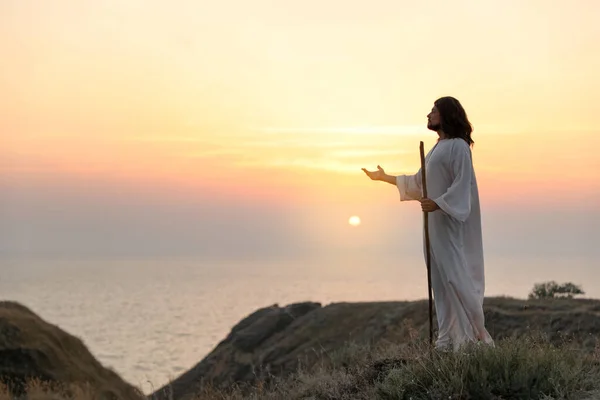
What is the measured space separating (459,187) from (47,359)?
41.6 feet

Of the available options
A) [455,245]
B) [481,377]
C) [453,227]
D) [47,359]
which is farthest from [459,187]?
[47,359]

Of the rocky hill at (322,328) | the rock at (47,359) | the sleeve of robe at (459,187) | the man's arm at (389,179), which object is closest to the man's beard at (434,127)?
the sleeve of robe at (459,187)

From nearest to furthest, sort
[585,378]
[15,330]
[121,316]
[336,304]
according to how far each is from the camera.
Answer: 1. [585,378]
2. [15,330]
3. [336,304]
4. [121,316]

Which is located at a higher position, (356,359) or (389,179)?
(389,179)

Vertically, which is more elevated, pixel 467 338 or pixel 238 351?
pixel 467 338

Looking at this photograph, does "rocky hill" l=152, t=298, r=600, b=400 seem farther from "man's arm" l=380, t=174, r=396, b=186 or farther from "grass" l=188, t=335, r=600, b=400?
"grass" l=188, t=335, r=600, b=400

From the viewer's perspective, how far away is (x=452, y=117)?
27.8ft

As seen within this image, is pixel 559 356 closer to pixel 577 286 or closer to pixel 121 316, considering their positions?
pixel 577 286

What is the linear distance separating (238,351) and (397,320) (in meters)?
9.79

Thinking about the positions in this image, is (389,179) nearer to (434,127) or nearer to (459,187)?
(434,127)

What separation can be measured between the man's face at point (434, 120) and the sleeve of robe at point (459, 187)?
35 cm

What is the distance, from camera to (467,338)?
26.1 ft

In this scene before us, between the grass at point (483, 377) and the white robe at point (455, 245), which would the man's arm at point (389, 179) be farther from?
the grass at point (483, 377)

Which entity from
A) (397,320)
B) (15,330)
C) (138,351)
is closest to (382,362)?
(15,330)
